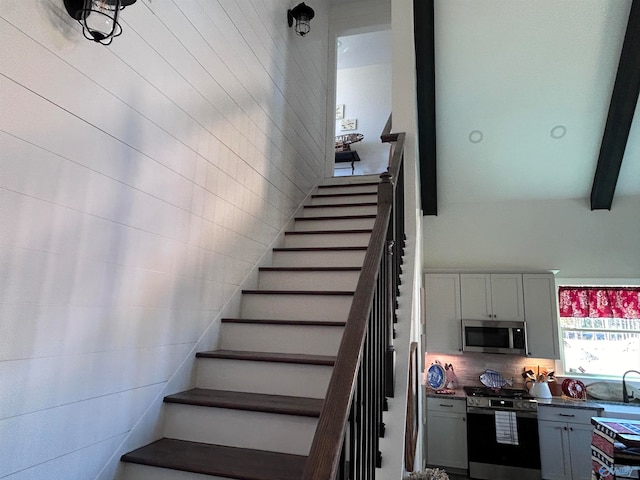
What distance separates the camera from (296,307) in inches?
111

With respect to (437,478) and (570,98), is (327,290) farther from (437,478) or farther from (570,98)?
(570,98)

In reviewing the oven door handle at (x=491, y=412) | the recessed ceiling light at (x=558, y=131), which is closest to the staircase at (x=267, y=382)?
the oven door handle at (x=491, y=412)

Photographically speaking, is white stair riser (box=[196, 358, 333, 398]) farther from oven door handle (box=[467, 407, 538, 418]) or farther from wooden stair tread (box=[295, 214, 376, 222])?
oven door handle (box=[467, 407, 538, 418])

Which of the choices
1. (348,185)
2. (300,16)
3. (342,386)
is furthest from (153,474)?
(300,16)

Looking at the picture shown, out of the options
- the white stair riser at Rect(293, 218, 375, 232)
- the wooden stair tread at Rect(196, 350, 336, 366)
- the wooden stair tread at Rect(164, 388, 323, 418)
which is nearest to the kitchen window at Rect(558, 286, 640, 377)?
the white stair riser at Rect(293, 218, 375, 232)

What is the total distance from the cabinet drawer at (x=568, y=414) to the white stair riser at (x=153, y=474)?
4127 mm

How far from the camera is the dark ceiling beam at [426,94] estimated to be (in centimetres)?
411

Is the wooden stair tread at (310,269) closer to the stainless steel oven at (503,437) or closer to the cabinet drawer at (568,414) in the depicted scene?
the stainless steel oven at (503,437)

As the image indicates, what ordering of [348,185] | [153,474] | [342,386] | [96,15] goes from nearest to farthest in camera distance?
[342,386], [96,15], [153,474], [348,185]

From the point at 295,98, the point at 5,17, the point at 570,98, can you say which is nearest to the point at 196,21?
the point at 5,17

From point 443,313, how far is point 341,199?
213 cm

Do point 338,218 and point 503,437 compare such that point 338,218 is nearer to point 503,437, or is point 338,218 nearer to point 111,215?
point 111,215

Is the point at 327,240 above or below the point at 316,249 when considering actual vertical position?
above

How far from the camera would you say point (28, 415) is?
1395mm
